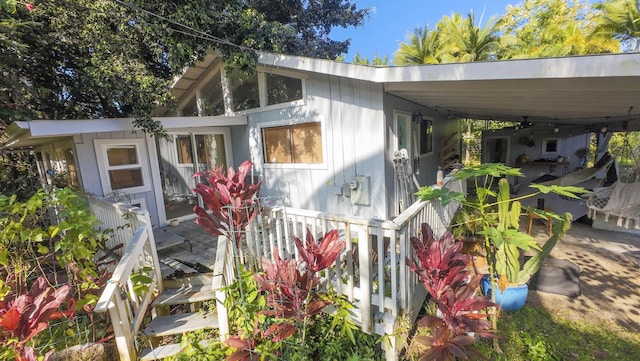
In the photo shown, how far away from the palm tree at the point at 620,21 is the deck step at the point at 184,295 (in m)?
18.7

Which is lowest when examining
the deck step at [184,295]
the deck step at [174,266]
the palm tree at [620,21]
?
the deck step at [184,295]

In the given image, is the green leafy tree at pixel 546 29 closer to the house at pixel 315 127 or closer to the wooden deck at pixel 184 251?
the house at pixel 315 127

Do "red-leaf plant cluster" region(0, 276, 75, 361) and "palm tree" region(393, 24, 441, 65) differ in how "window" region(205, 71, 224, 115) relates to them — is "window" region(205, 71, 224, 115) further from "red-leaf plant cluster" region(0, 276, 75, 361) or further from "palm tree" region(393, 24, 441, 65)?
"palm tree" region(393, 24, 441, 65)

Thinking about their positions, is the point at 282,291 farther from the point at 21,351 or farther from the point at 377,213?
the point at 377,213

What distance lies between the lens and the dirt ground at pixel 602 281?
3116mm

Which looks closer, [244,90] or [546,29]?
[244,90]

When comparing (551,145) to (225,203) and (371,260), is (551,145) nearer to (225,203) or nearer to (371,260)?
(371,260)

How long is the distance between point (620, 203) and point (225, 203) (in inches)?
296

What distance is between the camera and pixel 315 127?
4980 millimetres

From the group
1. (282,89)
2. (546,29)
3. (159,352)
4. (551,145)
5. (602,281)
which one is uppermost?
(546,29)

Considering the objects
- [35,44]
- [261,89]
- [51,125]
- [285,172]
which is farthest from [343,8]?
[51,125]

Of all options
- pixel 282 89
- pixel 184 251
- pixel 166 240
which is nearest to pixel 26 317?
pixel 184 251

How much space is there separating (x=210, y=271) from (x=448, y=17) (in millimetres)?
19145

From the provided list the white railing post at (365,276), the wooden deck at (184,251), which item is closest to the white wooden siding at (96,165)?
the wooden deck at (184,251)
